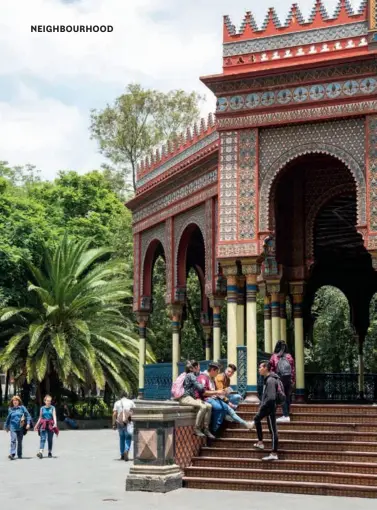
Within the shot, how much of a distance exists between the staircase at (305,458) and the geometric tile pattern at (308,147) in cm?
338

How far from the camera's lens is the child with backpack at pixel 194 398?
1111 centimetres

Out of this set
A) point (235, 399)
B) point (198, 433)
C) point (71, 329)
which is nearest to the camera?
point (198, 433)

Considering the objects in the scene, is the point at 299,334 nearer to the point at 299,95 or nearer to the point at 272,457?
the point at 299,95

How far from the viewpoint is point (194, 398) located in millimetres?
11336

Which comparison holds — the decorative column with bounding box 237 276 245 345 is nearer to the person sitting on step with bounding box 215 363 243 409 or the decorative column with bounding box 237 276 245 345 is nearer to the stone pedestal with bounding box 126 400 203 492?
the person sitting on step with bounding box 215 363 243 409

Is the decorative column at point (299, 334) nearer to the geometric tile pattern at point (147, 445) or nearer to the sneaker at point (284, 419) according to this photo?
the sneaker at point (284, 419)

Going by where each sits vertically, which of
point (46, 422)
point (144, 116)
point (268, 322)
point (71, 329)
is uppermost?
point (144, 116)

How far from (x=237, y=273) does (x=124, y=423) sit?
337cm

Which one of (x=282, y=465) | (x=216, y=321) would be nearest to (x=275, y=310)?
(x=216, y=321)

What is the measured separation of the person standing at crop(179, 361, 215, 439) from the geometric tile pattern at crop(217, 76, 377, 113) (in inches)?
183

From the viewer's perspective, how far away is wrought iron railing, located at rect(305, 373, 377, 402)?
832 inches

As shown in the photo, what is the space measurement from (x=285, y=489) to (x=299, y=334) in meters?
6.90

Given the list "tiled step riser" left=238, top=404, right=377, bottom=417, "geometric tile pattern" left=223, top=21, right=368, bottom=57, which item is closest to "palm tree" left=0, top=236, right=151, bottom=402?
"geometric tile pattern" left=223, top=21, right=368, bottom=57

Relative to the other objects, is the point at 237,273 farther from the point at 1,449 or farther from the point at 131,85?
the point at 131,85
